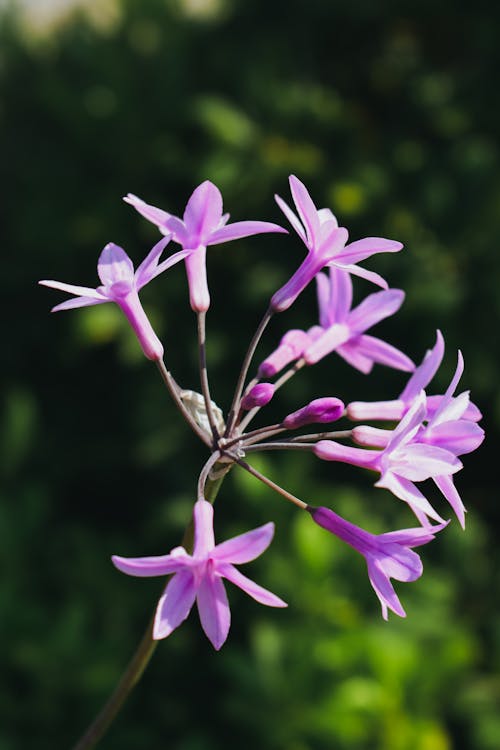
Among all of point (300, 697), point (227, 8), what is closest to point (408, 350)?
point (300, 697)

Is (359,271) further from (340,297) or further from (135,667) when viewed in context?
(135,667)

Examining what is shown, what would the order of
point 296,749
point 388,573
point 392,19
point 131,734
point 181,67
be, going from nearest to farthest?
point 388,573 → point 296,749 → point 131,734 → point 181,67 → point 392,19

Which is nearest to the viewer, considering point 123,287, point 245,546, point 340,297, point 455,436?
point 245,546

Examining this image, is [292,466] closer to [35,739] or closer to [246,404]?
[35,739]

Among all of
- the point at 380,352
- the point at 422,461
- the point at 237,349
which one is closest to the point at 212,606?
the point at 422,461

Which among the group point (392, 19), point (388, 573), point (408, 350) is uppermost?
point (392, 19)

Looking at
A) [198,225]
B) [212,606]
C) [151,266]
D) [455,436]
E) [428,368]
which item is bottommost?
[212,606]

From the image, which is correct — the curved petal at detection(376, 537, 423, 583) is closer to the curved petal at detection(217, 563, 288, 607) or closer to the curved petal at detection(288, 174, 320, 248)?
the curved petal at detection(217, 563, 288, 607)
